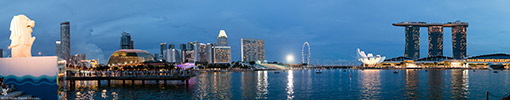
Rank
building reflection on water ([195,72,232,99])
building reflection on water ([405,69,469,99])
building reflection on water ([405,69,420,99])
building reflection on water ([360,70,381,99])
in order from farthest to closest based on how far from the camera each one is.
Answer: building reflection on water ([360,70,381,99]) → building reflection on water ([195,72,232,99]) → building reflection on water ([405,69,420,99]) → building reflection on water ([405,69,469,99])

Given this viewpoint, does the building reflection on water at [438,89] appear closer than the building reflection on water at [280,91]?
Yes

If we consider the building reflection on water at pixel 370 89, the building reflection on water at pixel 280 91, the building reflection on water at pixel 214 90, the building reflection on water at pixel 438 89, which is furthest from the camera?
the building reflection on water at pixel 370 89

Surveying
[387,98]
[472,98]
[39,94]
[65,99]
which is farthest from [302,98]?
[39,94]

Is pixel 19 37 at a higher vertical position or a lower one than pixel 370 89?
higher

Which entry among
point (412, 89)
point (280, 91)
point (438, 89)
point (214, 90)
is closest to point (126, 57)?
point (214, 90)

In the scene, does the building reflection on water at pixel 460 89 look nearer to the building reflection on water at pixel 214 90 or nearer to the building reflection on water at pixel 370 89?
the building reflection on water at pixel 370 89

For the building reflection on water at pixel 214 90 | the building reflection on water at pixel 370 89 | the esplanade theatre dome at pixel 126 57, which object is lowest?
the building reflection on water at pixel 370 89

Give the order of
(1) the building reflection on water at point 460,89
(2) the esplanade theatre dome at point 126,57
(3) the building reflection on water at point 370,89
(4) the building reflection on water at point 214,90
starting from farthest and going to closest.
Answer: (2) the esplanade theatre dome at point 126,57 → (3) the building reflection on water at point 370,89 → (4) the building reflection on water at point 214,90 → (1) the building reflection on water at point 460,89

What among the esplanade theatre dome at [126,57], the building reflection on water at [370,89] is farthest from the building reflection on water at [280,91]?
the esplanade theatre dome at [126,57]

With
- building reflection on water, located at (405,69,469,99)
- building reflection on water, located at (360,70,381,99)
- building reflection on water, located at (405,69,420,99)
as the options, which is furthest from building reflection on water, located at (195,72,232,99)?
building reflection on water, located at (405,69,469,99)

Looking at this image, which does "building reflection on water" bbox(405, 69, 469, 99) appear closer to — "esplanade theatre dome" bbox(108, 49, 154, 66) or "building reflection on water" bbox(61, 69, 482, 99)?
"building reflection on water" bbox(61, 69, 482, 99)

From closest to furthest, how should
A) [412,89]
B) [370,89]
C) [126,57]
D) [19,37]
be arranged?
[19,37] < [412,89] < [370,89] < [126,57]

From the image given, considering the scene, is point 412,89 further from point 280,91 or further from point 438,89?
point 280,91

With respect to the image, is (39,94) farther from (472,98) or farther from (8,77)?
(472,98)
